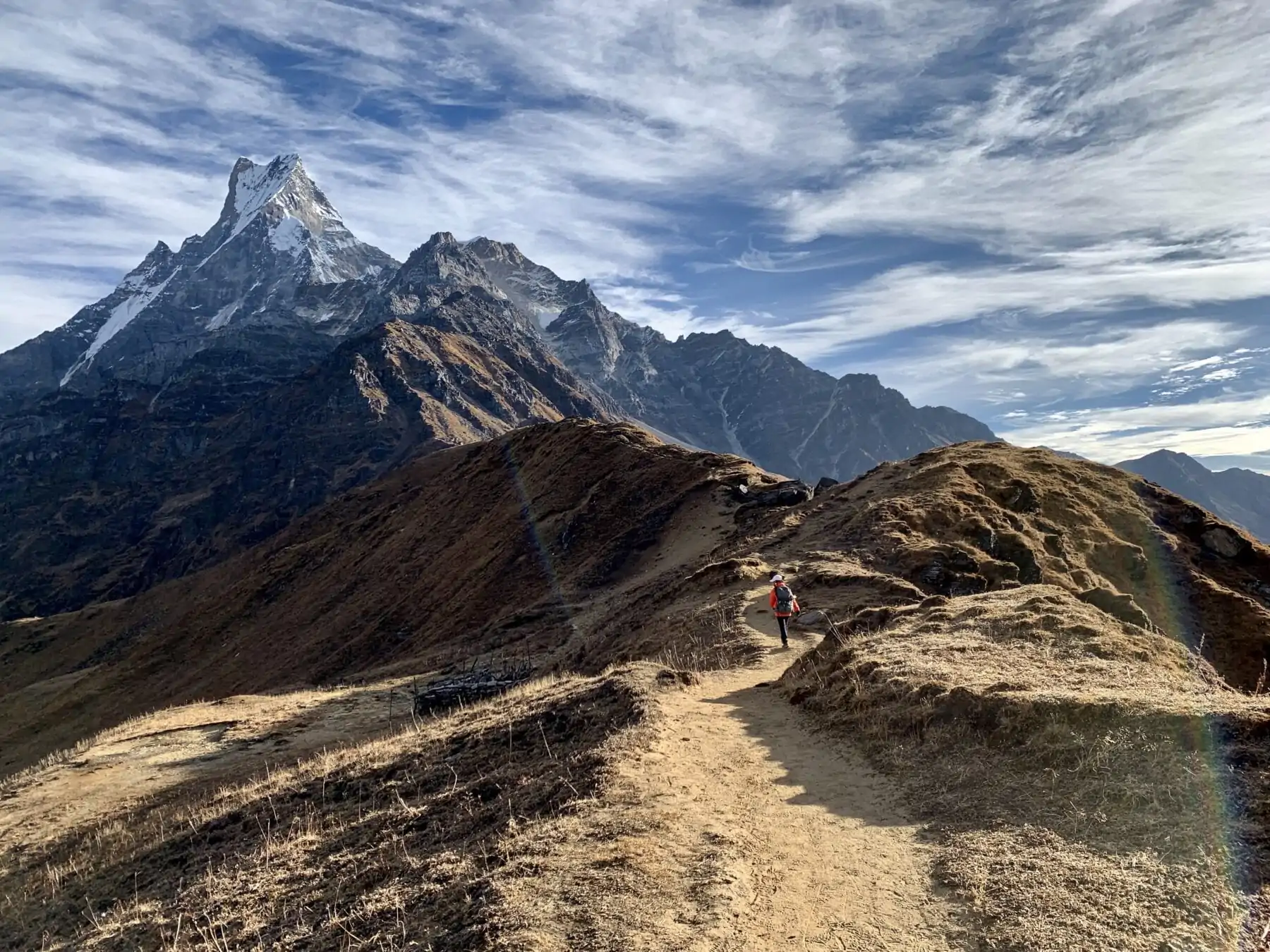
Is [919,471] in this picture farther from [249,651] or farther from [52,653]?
[52,653]

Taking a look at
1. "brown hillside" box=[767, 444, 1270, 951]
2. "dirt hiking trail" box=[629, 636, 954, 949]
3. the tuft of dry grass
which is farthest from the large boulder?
"dirt hiking trail" box=[629, 636, 954, 949]

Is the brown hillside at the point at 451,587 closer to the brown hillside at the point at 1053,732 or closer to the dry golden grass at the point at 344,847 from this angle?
the brown hillside at the point at 1053,732

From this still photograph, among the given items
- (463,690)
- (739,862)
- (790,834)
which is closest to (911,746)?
(790,834)

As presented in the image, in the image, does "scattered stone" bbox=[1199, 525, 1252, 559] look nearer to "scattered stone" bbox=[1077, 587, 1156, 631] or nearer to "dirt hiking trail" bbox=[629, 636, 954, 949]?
"scattered stone" bbox=[1077, 587, 1156, 631]

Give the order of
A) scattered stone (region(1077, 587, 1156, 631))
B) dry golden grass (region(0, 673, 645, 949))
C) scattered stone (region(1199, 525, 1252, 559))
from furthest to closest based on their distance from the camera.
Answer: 1. scattered stone (region(1199, 525, 1252, 559))
2. scattered stone (region(1077, 587, 1156, 631))
3. dry golden grass (region(0, 673, 645, 949))

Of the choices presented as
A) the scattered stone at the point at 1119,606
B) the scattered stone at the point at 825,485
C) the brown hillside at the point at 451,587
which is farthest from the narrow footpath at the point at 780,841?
the scattered stone at the point at 825,485

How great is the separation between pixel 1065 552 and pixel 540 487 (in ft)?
123

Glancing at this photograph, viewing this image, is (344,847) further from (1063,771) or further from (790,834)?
(1063,771)

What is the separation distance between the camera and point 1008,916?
6445 millimetres

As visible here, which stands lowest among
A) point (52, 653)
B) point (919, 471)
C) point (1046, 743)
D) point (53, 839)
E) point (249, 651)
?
point (52, 653)

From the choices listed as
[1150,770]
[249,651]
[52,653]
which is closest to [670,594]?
[1150,770]

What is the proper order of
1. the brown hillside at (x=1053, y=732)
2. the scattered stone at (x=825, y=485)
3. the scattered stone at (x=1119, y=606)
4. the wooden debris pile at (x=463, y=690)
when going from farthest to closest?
the scattered stone at (x=825, y=485) → the wooden debris pile at (x=463, y=690) → the scattered stone at (x=1119, y=606) → the brown hillside at (x=1053, y=732)

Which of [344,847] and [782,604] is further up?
[782,604]

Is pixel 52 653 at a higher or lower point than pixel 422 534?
lower
